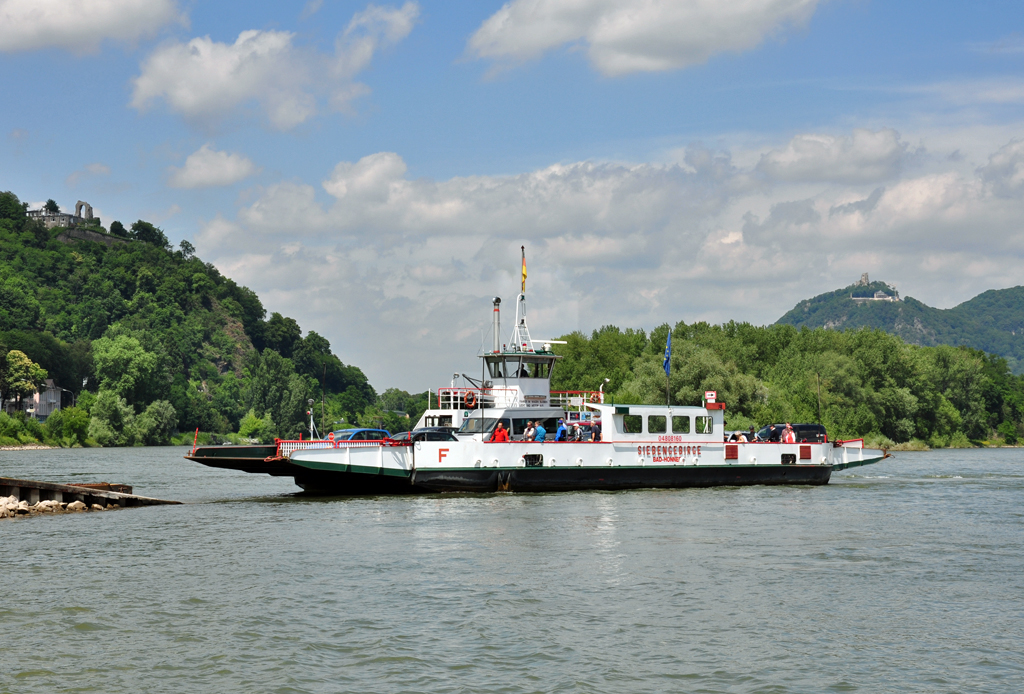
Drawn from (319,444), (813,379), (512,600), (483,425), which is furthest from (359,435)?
(813,379)

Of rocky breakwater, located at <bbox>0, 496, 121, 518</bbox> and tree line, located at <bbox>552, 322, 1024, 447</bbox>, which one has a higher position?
tree line, located at <bbox>552, 322, 1024, 447</bbox>

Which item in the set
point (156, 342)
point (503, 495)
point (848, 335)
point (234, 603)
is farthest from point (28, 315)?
point (234, 603)

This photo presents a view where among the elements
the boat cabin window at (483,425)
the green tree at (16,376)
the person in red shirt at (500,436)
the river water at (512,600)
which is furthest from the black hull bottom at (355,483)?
the green tree at (16,376)

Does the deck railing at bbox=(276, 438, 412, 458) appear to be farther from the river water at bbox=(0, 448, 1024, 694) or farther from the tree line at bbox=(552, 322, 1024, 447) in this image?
the tree line at bbox=(552, 322, 1024, 447)

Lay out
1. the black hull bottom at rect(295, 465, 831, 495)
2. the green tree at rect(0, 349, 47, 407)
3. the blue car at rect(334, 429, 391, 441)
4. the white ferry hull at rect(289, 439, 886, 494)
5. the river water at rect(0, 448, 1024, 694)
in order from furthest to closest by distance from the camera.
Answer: the green tree at rect(0, 349, 47, 407)
the blue car at rect(334, 429, 391, 441)
the black hull bottom at rect(295, 465, 831, 495)
the white ferry hull at rect(289, 439, 886, 494)
the river water at rect(0, 448, 1024, 694)

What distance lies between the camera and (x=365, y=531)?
1052 inches

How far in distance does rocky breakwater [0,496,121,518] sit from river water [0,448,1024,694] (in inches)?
67.8

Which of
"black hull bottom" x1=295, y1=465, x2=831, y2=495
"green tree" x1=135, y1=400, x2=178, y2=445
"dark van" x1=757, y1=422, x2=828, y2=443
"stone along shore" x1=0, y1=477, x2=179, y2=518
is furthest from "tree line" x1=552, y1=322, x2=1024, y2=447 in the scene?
"green tree" x1=135, y1=400, x2=178, y2=445

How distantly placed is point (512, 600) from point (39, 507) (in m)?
20.5

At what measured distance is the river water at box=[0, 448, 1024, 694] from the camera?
13430 mm

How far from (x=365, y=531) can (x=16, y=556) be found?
28.5 feet

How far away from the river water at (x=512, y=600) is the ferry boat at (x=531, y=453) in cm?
276

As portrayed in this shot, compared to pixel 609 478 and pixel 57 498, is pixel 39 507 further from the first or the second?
pixel 609 478

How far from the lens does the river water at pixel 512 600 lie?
1343 cm
